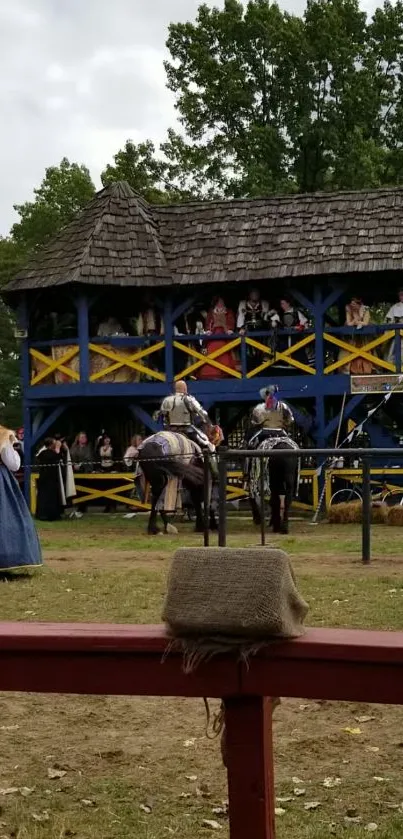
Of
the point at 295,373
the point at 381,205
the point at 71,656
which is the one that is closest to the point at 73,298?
the point at 295,373

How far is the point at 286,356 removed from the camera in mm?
18656

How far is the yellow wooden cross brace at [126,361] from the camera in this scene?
19047 millimetres

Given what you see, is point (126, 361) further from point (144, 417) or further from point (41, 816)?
point (41, 816)

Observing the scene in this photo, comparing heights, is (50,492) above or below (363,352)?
below

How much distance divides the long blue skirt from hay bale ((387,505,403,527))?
7019 millimetres

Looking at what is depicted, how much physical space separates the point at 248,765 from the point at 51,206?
3528cm

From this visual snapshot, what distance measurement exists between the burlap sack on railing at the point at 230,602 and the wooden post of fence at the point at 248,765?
0.56 ft

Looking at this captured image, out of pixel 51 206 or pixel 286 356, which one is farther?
pixel 51 206

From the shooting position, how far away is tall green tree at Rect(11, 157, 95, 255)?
118 ft

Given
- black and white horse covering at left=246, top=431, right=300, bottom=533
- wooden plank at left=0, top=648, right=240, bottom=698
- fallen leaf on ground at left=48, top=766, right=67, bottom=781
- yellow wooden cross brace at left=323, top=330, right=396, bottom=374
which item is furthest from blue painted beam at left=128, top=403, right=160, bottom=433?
wooden plank at left=0, top=648, right=240, bottom=698

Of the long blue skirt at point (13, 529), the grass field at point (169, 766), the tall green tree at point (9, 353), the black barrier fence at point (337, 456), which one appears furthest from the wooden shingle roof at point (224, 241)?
the tall green tree at point (9, 353)

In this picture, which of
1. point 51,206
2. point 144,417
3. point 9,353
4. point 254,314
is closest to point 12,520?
point 144,417

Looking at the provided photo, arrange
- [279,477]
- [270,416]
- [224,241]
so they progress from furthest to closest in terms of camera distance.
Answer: [224,241] < [270,416] < [279,477]

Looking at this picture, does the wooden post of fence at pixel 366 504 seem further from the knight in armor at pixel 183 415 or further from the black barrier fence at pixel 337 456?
the knight in armor at pixel 183 415
